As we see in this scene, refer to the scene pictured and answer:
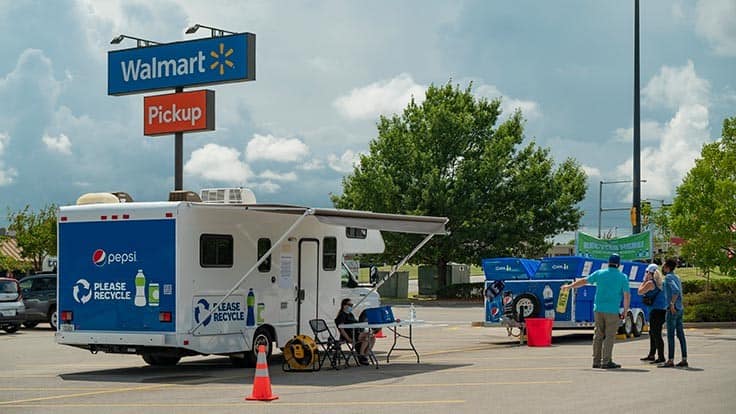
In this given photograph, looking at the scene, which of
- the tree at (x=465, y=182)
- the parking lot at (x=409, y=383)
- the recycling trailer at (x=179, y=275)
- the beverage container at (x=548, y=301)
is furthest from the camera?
the tree at (x=465, y=182)

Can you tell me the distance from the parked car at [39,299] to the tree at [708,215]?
1787 cm

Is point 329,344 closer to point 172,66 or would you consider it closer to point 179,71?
point 179,71

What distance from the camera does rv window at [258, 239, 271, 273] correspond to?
695 inches

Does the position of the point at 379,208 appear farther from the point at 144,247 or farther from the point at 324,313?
the point at 144,247

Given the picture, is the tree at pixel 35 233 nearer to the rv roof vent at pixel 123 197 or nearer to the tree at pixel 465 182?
the tree at pixel 465 182

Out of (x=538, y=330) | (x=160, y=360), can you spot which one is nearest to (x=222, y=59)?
(x=160, y=360)

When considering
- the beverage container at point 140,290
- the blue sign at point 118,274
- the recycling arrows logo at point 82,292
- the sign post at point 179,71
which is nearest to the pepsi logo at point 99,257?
the blue sign at point 118,274

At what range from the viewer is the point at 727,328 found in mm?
27188

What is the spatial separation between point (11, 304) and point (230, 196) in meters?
12.5

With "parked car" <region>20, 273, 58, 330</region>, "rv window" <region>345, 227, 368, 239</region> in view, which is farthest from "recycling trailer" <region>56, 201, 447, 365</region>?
"parked car" <region>20, 273, 58, 330</region>

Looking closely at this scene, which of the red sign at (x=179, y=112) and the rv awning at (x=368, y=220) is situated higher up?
the red sign at (x=179, y=112)

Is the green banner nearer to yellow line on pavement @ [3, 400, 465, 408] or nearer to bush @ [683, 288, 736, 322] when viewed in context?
bush @ [683, 288, 736, 322]

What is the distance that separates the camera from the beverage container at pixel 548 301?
72.9 feet

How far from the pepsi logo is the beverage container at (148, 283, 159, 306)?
1.04m
